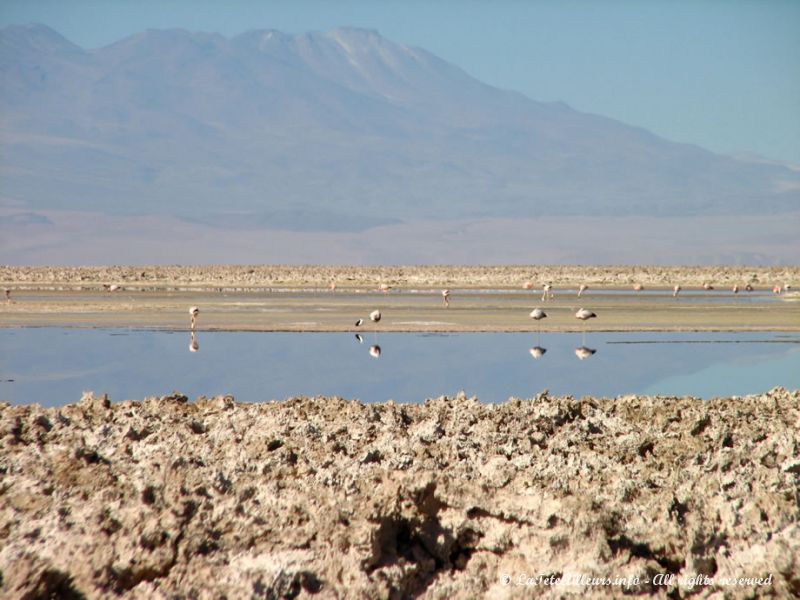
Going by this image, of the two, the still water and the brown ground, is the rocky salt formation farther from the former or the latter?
the brown ground

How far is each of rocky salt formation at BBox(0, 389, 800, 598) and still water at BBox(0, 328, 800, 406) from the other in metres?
6.34

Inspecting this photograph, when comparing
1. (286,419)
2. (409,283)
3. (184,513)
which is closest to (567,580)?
(184,513)

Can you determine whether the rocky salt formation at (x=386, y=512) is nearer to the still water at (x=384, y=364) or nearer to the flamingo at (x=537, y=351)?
the still water at (x=384, y=364)

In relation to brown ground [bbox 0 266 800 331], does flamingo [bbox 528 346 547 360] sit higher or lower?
lower

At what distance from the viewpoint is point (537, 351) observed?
67.3 ft

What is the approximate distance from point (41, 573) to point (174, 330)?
21701 mm

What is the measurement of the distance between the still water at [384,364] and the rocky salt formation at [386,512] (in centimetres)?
634

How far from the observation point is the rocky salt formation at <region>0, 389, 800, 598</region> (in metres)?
4.88

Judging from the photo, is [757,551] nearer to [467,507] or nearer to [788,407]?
[467,507]

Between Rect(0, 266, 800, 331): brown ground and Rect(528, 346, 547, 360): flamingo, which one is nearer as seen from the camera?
Rect(528, 346, 547, 360): flamingo

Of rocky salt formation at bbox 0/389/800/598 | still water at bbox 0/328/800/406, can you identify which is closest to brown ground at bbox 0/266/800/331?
still water at bbox 0/328/800/406

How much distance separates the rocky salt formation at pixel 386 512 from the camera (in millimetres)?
4879

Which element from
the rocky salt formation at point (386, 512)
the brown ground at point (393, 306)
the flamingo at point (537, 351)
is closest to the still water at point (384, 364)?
the flamingo at point (537, 351)

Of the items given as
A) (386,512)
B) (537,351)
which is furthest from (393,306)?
(386,512)
